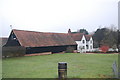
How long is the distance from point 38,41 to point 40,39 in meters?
1.59

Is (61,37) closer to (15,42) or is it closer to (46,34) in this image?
(46,34)

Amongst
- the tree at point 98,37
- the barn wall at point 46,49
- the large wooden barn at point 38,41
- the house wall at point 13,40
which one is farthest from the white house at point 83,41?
the house wall at point 13,40

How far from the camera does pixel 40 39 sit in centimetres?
3612

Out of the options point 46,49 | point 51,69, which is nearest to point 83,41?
point 46,49

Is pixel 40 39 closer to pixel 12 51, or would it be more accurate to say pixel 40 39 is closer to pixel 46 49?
pixel 46 49

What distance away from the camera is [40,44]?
33.8 m

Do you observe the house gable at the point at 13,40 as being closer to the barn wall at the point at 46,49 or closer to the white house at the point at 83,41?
the barn wall at the point at 46,49

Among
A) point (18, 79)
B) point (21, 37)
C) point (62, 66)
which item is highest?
point (21, 37)

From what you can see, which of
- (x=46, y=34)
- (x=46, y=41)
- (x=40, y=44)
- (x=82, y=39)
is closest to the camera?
(x=40, y=44)

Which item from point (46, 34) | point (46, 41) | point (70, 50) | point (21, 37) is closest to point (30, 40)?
point (21, 37)

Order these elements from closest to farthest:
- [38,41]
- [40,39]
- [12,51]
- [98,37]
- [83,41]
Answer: [12,51], [38,41], [40,39], [83,41], [98,37]

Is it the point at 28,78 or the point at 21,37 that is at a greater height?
the point at 21,37

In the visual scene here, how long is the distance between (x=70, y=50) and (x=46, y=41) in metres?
6.60

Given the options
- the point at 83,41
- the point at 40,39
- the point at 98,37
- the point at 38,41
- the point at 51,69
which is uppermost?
the point at 98,37
